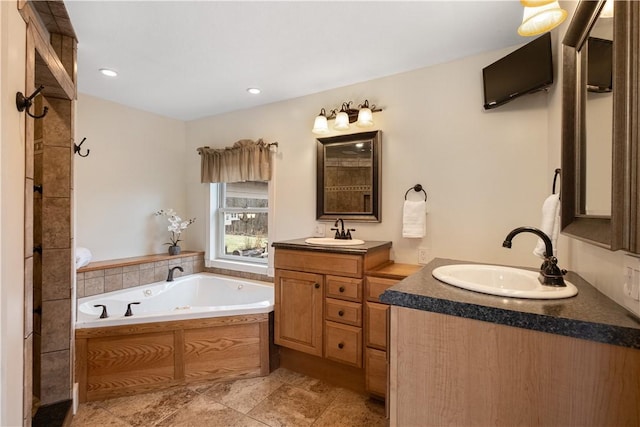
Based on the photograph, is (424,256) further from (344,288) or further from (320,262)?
(320,262)

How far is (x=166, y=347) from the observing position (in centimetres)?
215

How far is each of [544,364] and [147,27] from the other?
2.50 m

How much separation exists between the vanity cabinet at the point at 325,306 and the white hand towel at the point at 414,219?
0.22 metres

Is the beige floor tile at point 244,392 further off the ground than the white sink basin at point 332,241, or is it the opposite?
the white sink basin at point 332,241

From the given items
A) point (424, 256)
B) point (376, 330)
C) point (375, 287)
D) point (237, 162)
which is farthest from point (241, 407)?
point (237, 162)

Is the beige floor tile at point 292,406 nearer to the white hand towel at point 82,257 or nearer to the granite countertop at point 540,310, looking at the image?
the granite countertop at point 540,310

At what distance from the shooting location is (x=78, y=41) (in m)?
1.92

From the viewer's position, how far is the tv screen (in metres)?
0.94

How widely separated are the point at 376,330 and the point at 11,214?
6.14ft

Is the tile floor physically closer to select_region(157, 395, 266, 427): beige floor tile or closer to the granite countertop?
select_region(157, 395, 266, 427): beige floor tile

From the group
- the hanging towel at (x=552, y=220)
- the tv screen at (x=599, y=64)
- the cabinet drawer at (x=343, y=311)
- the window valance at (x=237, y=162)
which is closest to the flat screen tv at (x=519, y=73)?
the tv screen at (x=599, y=64)

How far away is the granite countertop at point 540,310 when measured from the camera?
0.76m

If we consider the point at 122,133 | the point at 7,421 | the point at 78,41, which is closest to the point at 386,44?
the point at 78,41

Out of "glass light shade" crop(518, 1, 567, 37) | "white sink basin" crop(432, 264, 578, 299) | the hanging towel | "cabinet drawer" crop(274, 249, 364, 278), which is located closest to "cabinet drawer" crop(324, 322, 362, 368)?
"cabinet drawer" crop(274, 249, 364, 278)
